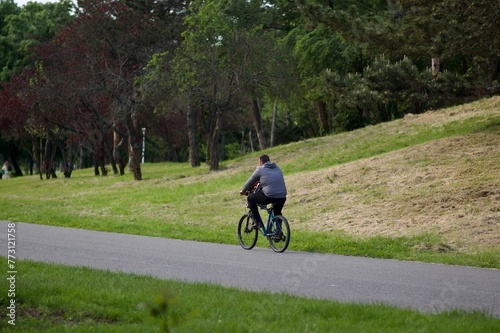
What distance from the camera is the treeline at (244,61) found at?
23172 millimetres

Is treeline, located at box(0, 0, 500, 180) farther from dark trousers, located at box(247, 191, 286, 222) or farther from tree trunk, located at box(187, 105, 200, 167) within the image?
dark trousers, located at box(247, 191, 286, 222)

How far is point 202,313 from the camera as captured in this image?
26.7ft

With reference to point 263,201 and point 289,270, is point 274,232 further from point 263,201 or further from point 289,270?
point 289,270

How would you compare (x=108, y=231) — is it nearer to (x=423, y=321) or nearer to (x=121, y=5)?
(x=423, y=321)

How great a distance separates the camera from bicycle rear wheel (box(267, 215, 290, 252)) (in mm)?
15977

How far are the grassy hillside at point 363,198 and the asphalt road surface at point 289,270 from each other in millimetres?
1648

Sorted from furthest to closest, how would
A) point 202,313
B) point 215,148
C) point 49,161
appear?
point 49,161, point 215,148, point 202,313

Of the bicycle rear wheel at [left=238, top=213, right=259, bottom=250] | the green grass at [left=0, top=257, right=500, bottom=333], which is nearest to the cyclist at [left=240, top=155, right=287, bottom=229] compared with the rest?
the bicycle rear wheel at [left=238, top=213, right=259, bottom=250]

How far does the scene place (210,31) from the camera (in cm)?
3922

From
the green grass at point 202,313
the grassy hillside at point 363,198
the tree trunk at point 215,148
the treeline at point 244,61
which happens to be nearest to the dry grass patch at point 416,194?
the grassy hillside at point 363,198

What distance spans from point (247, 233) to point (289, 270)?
428 centimetres

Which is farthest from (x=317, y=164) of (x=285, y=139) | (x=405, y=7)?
(x=285, y=139)

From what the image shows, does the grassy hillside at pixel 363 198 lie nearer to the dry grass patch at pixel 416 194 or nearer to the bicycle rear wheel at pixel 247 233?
the dry grass patch at pixel 416 194

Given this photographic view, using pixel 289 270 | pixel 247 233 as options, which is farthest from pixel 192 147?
pixel 289 270
